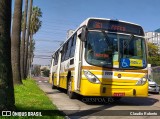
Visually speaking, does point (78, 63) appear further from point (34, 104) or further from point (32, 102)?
point (34, 104)

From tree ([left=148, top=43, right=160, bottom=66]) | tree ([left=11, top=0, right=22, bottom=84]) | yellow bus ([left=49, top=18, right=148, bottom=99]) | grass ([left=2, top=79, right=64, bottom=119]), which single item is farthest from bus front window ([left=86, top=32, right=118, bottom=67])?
tree ([left=148, top=43, right=160, bottom=66])

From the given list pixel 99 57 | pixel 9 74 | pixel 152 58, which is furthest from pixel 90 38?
pixel 152 58

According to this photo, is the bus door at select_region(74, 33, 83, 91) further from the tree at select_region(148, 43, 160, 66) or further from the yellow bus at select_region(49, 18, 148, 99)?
the tree at select_region(148, 43, 160, 66)

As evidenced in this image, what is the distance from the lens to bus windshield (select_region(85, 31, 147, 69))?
44.1ft

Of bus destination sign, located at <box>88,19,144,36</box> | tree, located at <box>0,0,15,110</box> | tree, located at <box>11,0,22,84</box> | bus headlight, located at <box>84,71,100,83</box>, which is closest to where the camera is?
tree, located at <box>0,0,15,110</box>

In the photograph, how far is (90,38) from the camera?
13.6m

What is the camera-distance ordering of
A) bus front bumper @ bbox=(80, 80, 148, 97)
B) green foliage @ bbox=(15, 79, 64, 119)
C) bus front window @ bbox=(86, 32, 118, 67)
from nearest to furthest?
green foliage @ bbox=(15, 79, 64, 119) → bus front bumper @ bbox=(80, 80, 148, 97) → bus front window @ bbox=(86, 32, 118, 67)

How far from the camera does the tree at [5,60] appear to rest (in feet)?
26.5

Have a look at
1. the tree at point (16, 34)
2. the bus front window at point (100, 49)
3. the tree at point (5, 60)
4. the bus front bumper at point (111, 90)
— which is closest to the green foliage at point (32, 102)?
the tree at point (5, 60)

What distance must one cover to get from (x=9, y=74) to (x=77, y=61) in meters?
6.23

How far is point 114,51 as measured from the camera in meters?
13.7

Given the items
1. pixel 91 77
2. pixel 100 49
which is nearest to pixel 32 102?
pixel 91 77

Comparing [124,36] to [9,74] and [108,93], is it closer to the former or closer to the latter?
[108,93]

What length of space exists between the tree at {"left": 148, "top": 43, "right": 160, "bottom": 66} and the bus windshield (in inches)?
2382
